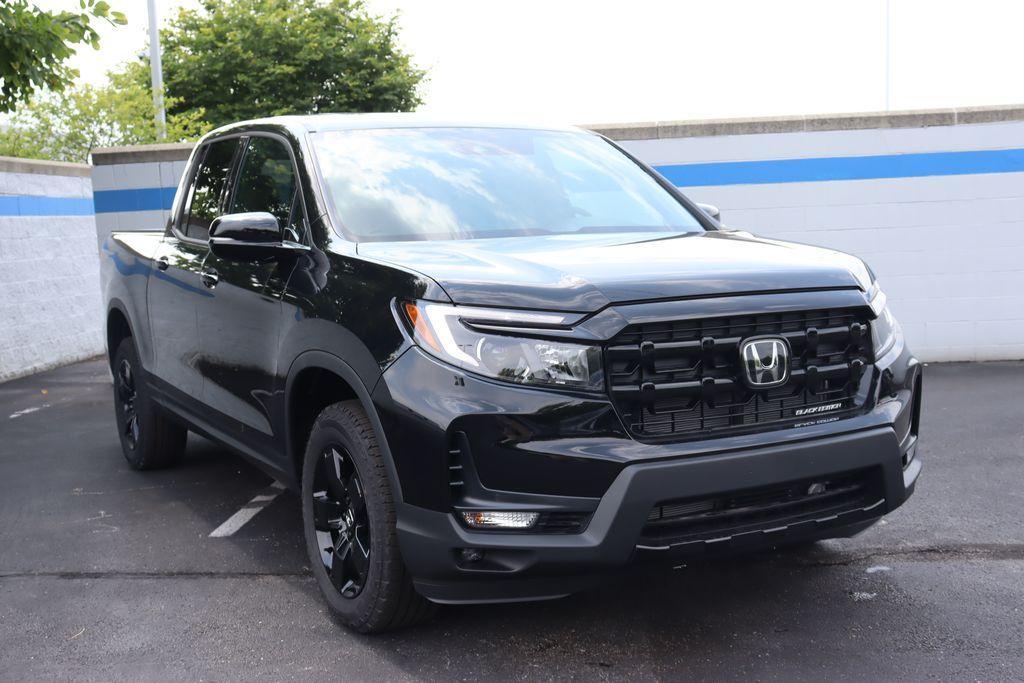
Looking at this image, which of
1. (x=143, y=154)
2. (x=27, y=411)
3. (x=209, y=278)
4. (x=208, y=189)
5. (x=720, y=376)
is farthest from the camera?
(x=143, y=154)

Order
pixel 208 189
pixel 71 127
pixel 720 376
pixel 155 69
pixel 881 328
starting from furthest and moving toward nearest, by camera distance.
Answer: pixel 155 69
pixel 71 127
pixel 208 189
pixel 881 328
pixel 720 376

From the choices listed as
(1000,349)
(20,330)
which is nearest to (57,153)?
(20,330)

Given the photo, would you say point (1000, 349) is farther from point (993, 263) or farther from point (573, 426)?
point (573, 426)

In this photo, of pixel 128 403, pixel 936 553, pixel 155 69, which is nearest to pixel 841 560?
pixel 936 553

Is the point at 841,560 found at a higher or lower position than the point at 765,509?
lower

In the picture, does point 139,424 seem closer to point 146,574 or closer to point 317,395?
point 146,574

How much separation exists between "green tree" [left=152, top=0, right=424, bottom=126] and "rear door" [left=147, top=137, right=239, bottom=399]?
28.6 m

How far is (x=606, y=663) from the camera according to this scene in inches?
138

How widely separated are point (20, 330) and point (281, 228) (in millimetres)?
7447

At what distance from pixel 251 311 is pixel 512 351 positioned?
1.54 meters

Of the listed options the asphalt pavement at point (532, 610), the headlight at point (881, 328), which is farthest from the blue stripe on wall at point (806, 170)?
the headlight at point (881, 328)

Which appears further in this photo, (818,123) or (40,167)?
(40,167)

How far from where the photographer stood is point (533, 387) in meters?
3.13

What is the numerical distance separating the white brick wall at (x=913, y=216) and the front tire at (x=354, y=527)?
6.08 m
